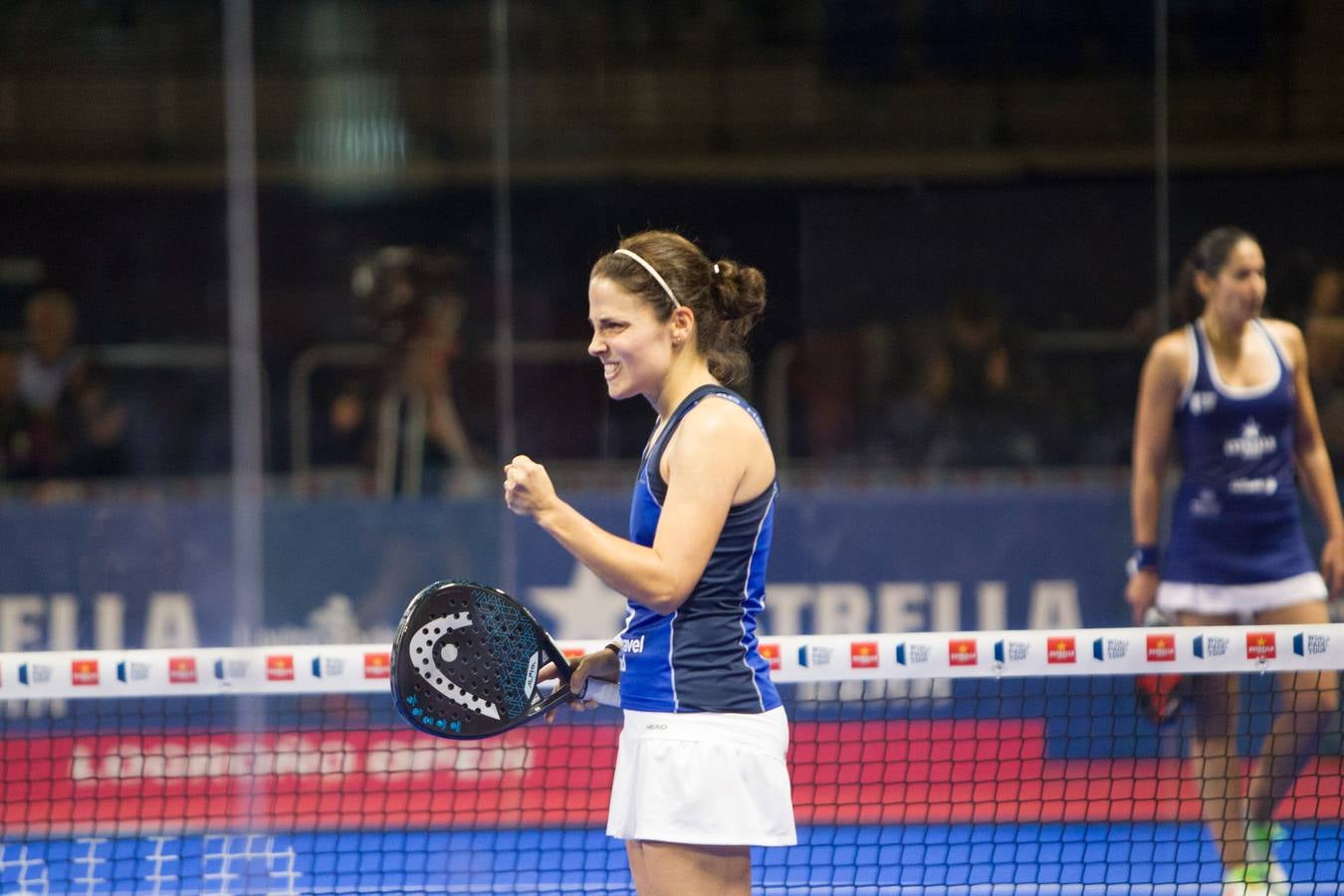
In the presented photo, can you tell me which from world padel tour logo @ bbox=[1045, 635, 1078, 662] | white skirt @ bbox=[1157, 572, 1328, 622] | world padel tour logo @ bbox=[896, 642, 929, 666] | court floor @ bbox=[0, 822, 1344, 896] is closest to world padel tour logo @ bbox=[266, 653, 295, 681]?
court floor @ bbox=[0, 822, 1344, 896]

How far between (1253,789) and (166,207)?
4.24 metres

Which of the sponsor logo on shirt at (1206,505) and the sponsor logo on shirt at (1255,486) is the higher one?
the sponsor logo on shirt at (1255,486)

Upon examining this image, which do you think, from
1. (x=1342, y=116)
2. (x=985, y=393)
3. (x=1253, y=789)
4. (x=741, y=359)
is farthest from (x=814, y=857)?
(x=1342, y=116)

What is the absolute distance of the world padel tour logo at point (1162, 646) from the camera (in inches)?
144

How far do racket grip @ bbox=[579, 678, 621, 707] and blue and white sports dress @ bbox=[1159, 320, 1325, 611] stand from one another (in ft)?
7.66

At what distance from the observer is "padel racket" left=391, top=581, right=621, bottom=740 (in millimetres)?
2643

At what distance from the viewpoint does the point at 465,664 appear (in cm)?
268

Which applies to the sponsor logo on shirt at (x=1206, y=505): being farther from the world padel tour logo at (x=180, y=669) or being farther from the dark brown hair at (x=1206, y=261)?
the world padel tour logo at (x=180, y=669)

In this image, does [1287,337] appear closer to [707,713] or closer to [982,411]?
[982,411]

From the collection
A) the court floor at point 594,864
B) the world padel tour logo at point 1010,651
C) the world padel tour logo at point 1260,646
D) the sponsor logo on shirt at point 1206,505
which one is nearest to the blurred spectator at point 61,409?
the court floor at point 594,864

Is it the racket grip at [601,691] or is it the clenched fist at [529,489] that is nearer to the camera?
the clenched fist at [529,489]

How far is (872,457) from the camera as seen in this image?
19.9 feet

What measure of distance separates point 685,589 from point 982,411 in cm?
389

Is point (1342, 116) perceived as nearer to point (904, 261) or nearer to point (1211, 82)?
point (1211, 82)
